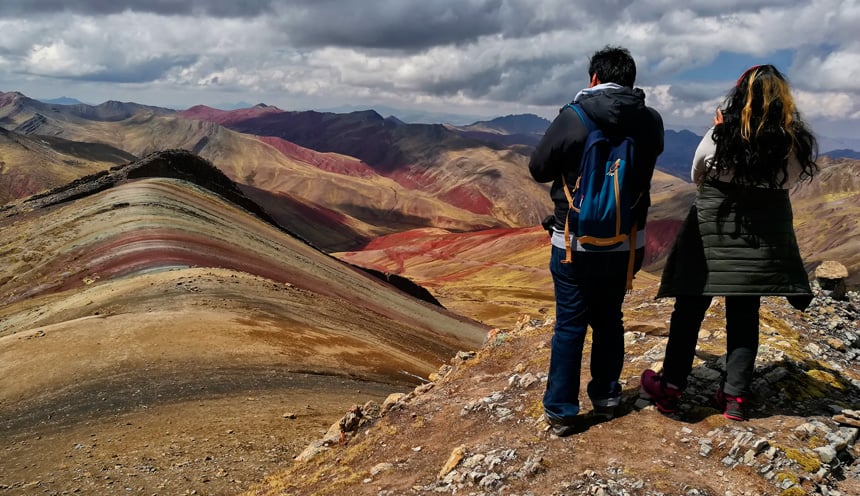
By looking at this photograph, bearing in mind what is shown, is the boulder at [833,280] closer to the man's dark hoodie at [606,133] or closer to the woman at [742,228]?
the woman at [742,228]

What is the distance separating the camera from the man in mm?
5438

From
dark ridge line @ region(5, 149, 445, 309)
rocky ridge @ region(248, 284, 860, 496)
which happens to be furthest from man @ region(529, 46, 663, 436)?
dark ridge line @ region(5, 149, 445, 309)

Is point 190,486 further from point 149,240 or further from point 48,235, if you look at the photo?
point 48,235

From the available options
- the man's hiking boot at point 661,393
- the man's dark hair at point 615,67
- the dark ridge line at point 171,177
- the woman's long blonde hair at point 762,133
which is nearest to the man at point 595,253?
the man's dark hair at point 615,67

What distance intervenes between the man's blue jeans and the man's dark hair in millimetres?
1711

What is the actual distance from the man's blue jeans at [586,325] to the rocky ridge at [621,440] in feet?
Result: 1.19

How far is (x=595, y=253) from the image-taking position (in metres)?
5.56

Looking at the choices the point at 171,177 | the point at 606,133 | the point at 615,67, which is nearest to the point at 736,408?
the point at 606,133

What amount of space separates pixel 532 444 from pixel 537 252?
104 meters

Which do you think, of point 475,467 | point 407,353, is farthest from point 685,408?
point 407,353

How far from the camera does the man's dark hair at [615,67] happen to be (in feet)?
18.4

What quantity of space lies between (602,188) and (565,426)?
2517 mm

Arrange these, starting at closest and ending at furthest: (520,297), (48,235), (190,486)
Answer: (190,486), (48,235), (520,297)

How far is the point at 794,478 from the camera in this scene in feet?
16.1
